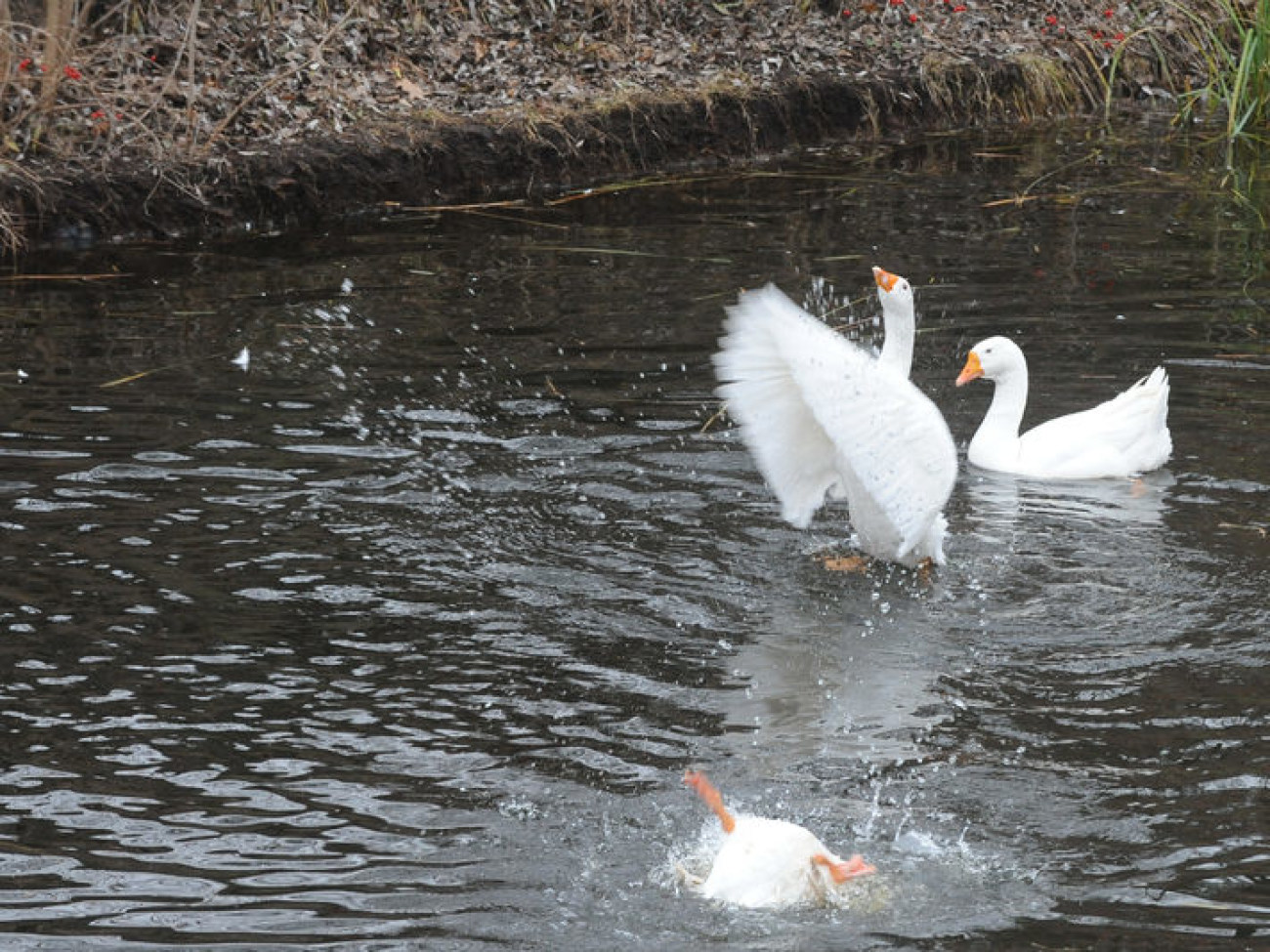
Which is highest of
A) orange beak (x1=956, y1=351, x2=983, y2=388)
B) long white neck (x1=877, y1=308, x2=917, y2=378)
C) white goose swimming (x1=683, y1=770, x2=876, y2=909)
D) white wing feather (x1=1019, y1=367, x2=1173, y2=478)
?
long white neck (x1=877, y1=308, x2=917, y2=378)

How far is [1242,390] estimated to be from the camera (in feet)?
27.9

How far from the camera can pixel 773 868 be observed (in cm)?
411

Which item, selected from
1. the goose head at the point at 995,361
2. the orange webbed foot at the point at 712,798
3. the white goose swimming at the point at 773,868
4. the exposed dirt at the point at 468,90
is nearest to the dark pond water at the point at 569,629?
the white goose swimming at the point at 773,868

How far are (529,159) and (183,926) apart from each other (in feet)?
30.4

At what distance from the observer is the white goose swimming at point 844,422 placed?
6.05 m

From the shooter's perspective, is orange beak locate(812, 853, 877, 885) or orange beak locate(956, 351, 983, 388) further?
orange beak locate(956, 351, 983, 388)

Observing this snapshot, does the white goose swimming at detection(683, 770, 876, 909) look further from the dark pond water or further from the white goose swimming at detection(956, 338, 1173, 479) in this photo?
the white goose swimming at detection(956, 338, 1173, 479)

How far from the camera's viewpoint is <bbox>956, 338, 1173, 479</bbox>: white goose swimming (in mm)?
7656

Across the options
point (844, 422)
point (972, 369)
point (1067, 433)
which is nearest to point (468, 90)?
point (972, 369)

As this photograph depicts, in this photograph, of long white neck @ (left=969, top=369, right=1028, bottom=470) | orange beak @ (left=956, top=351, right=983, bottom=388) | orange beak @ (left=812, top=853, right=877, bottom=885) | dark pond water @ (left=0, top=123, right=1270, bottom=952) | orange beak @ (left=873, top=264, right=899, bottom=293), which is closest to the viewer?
orange beak @ (left=812, top=853, right=877, bottom=885)

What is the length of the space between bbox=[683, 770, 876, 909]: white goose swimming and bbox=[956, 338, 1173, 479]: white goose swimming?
3.94 meters

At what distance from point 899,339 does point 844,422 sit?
78cm

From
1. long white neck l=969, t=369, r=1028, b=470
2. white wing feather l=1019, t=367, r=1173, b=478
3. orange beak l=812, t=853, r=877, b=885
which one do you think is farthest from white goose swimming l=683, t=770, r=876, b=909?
long white neck l=969, t=369, r=1028, b=470

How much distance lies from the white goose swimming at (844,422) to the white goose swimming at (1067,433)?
1350 millimetres
